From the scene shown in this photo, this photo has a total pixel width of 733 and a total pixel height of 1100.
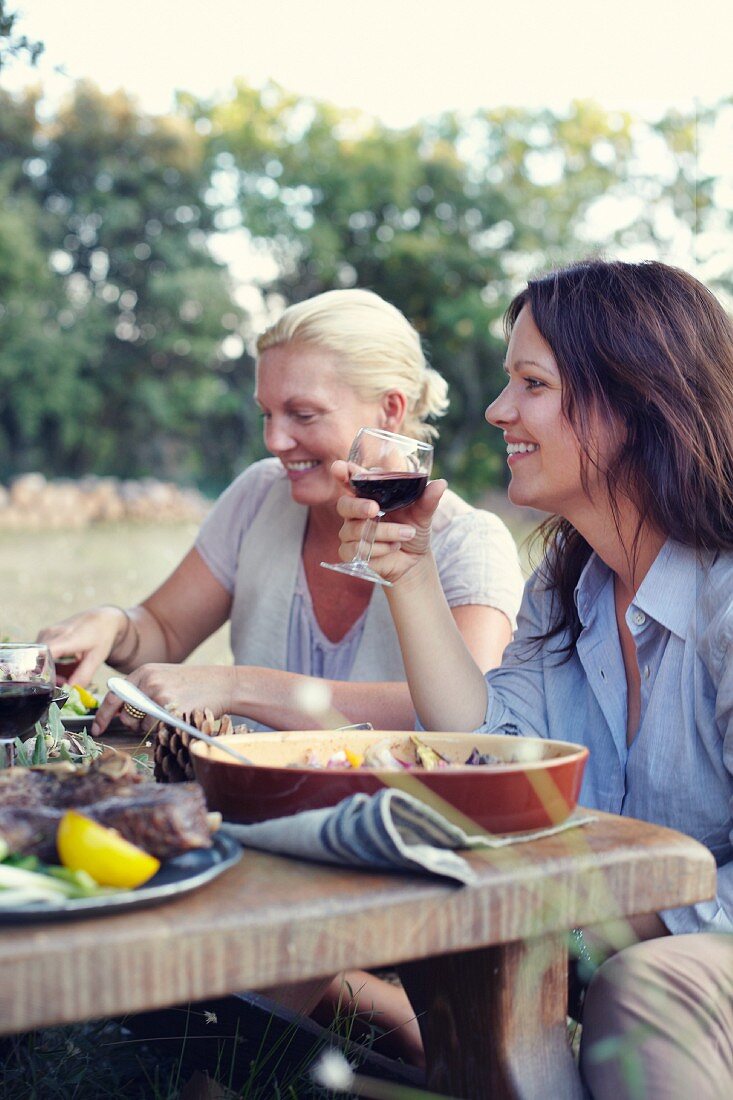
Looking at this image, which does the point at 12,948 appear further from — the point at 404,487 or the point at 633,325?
the point at 633,325

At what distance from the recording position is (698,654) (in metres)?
1.62

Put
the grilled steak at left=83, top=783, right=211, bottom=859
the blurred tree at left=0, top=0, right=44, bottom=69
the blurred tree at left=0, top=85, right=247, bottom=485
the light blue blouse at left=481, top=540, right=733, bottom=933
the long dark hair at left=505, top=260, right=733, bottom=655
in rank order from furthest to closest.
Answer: the blurred tree at left=0, top=85, right=247, bottom=485
the blurred tree at left=0, top=0, right=44, bottom=69
the long dark hair at left=505, top=260, right=733, bottom=655
the light blue blouse at left=481, top=540, right=733, bottom=933
the grilled steak at left=83, top=783, right=211, bottom=859

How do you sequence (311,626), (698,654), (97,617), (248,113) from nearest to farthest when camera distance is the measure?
1. (698,654)
2. (97,617)
3. (311,626)
4. (248,113)

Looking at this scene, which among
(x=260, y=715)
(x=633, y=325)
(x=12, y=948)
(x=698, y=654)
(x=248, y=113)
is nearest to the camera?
(x=12, y=948)

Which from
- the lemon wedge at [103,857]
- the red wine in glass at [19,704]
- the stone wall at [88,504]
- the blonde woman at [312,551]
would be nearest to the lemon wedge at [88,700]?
the blonde woman at [312,551]

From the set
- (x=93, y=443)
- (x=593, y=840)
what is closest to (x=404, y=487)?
(x=593, y=840)

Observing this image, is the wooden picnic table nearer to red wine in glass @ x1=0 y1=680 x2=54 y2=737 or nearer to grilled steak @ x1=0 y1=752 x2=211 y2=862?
grilled steak @ x1=0 y1=752 x2=211 y2=862

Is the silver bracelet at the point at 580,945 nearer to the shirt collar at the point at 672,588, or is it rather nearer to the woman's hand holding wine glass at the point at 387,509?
the shirt collar at the point at 672,588

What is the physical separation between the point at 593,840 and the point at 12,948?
0.54 metres

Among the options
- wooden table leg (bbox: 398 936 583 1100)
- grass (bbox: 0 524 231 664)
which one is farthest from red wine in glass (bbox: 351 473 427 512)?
grass (bbox: 0 524 231 664)

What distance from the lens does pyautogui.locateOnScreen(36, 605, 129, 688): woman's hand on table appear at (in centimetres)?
249

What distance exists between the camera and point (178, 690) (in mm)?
1972

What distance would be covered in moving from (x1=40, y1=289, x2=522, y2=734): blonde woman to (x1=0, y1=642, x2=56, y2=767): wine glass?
0.96 meters

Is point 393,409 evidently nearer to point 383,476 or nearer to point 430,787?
point 383,476
